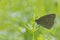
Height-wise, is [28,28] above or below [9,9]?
below

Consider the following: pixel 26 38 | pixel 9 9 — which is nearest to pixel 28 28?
pixel 26 38

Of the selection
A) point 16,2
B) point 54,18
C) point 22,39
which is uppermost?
point 16,2

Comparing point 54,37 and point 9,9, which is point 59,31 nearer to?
point 54,37
